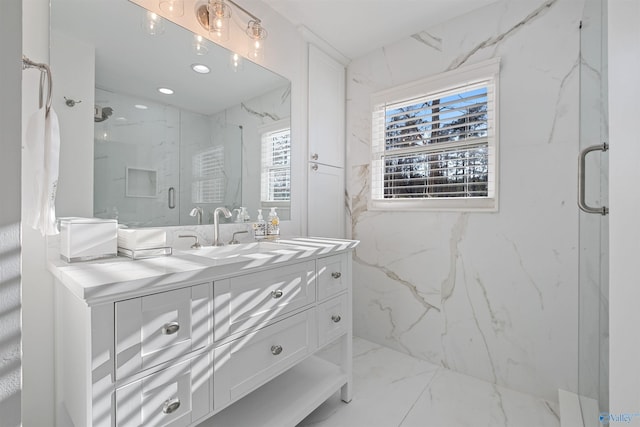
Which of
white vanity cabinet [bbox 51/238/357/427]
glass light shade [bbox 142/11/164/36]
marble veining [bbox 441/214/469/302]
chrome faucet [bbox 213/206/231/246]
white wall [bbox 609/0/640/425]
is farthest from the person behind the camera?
marble veining [bbox 441/214/469/302]

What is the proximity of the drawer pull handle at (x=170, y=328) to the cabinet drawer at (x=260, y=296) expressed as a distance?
140 mm

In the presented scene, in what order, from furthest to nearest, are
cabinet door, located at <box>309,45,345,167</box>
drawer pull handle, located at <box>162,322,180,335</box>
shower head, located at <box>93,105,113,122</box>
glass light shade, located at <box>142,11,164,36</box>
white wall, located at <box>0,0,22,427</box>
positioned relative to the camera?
cabinet door, located at <box>309,45,345,167</box>
glass light shade, located at <box>142,11,164,36</box>
shower head, located at <box>93,105,113,122</box>
drawer pull handle, located at <box>162,322,180,335</box>
white wall, located at <box>0,0,22,427</box>

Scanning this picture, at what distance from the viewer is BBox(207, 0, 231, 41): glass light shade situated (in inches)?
64.4

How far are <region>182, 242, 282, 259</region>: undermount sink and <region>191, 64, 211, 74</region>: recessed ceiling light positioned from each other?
960 mm

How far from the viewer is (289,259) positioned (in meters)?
1.36

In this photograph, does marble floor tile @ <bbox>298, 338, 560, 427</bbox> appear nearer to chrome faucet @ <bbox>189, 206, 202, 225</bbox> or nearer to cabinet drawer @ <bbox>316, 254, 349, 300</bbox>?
cabinet drawer @ <bbox>316, 254, 349, 300</bbox>

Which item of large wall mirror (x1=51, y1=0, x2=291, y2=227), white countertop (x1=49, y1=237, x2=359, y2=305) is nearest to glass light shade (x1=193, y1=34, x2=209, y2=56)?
large wall mirror (x1=51, y1=0, x2=291, y2=227)

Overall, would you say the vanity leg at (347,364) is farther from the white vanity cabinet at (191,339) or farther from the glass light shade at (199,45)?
the glass light shade at (199,45)

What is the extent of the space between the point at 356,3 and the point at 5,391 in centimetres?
233

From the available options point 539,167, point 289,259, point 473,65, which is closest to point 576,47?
point 473,65

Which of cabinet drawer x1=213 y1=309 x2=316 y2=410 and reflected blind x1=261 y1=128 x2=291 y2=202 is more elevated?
reflected blind x1=261 y1=128 x2=291 y2=202

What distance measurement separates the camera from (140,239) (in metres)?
1.20

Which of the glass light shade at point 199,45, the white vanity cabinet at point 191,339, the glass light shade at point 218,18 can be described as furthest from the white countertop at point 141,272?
the glass light shade at point 218,18

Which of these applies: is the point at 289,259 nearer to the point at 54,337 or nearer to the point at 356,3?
the point at 54,337
